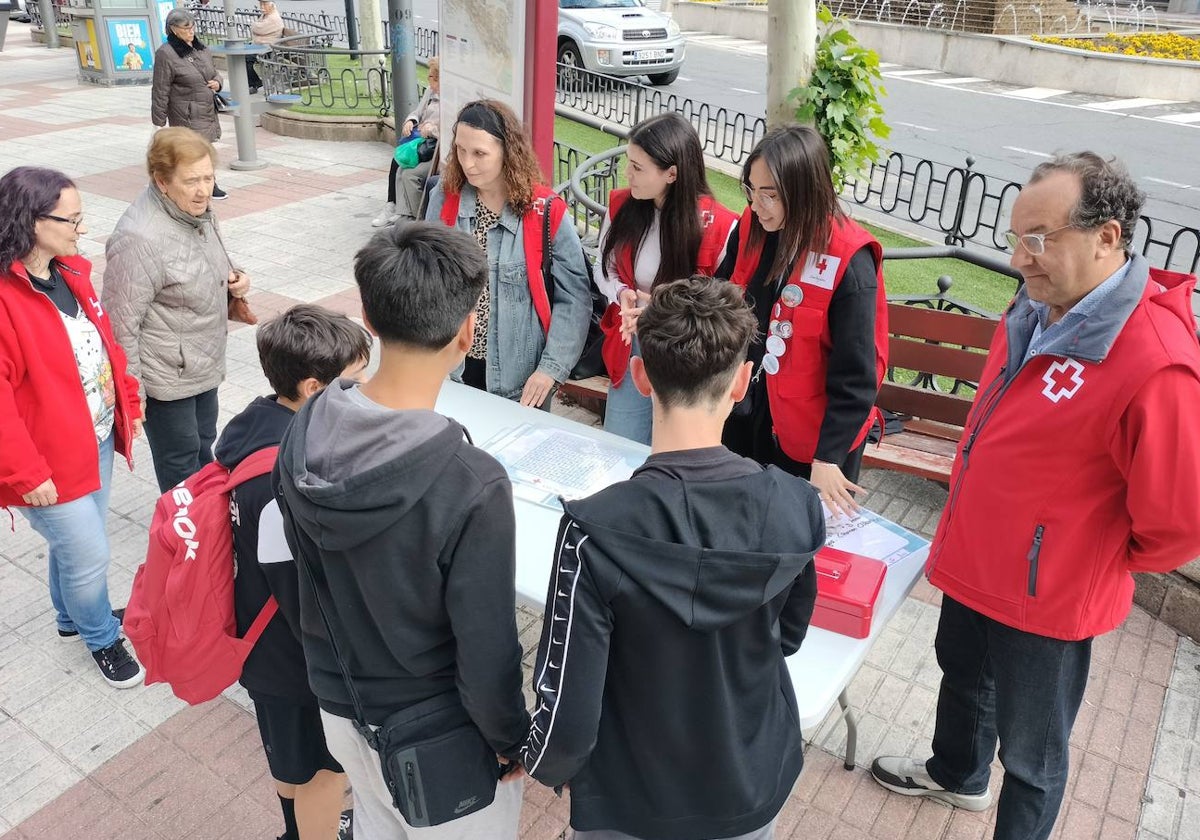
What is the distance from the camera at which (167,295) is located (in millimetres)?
3359

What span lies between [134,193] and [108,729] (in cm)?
781

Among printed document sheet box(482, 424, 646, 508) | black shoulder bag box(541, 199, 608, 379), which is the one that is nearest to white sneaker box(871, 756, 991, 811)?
printed document sheet box(482, 424, 646, 508)

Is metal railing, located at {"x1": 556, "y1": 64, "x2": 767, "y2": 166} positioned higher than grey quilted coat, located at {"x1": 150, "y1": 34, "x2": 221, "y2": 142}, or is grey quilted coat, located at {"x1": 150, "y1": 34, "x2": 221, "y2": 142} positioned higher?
grey quilted coat, located at {"x1": 150, "y1": 34, "x2": 221, "y2": 142}

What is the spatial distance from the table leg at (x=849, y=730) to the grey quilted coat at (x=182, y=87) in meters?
8.23

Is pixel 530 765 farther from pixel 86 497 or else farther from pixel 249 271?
pixel 249 271

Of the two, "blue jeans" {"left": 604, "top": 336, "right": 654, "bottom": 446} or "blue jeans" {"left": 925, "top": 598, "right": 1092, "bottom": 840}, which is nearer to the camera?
"blue jeans" {"left": 925, "top": 598, "right": 1092, "bottom": 840}

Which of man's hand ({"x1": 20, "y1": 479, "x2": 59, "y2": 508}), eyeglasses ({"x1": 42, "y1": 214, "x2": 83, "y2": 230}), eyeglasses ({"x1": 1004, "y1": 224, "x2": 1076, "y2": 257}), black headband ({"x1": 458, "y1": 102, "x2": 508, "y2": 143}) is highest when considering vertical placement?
black headband ({"x1": 458, "y1": 102, "x2": 508, "y2": 143})

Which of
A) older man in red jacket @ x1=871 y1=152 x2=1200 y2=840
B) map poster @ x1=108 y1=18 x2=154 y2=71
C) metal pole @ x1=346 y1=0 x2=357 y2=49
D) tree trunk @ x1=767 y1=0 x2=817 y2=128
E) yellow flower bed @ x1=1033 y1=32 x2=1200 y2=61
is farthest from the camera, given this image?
yellow flower bed @ x1=1033 y1=32 x2=1200 y2=61

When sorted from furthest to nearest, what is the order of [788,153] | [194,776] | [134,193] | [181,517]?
[134,193] → [194,776] → [788,153] → [181,517]

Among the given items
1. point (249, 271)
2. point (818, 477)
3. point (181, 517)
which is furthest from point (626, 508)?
point (249, 271)

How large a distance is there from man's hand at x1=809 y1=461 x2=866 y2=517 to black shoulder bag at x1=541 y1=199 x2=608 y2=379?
3.71 feet

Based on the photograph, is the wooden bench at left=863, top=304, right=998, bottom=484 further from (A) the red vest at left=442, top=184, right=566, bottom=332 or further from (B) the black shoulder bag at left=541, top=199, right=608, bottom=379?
(A) the red vest at left=442, top=184, right=566, bottom=332

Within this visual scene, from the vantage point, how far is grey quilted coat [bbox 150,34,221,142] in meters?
8.84

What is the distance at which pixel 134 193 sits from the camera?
9.48 m
